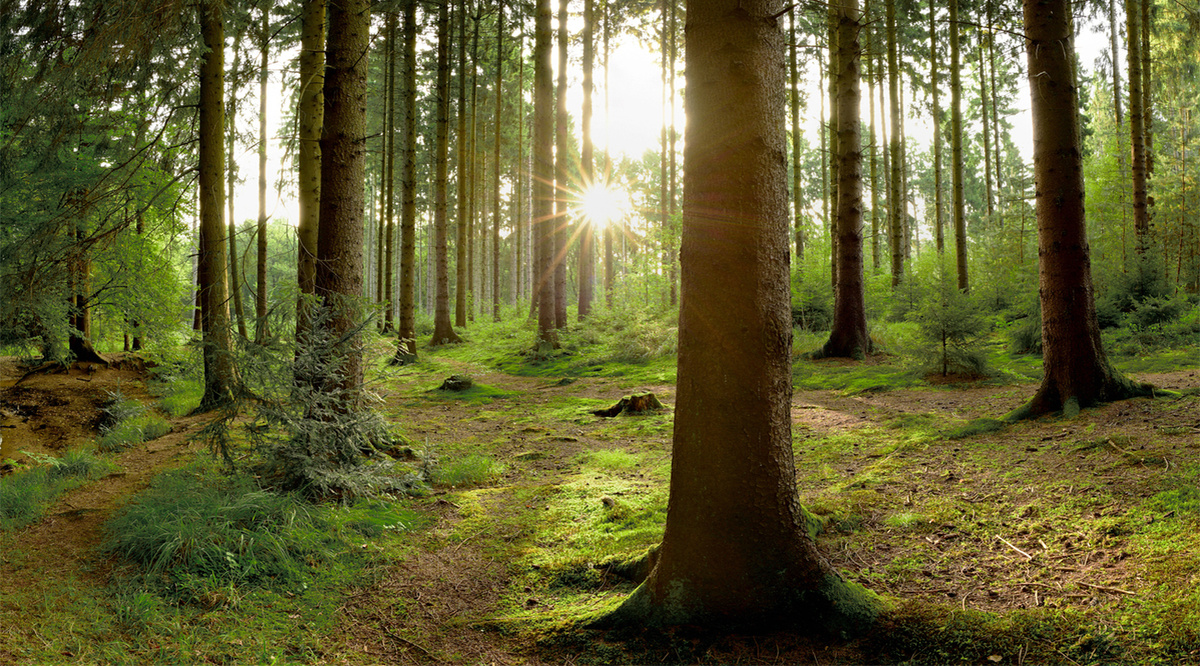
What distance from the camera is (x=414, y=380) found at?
12.4 m

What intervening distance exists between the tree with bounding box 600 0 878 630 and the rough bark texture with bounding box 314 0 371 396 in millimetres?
3744

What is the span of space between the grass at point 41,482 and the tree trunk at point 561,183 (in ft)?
37.0

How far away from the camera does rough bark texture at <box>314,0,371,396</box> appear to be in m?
5.69

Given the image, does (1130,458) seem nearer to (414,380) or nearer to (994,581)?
(994,581)

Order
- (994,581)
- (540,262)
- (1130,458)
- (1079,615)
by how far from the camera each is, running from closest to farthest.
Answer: (1079,615) < (994,581) < (1130,458) < (540,262)

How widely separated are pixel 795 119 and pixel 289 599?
1840 cm

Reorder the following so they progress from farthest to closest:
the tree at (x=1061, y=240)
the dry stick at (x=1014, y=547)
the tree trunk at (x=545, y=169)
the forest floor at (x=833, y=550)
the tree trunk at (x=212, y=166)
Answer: the tree trunk at (x=545, y=169) → the tree trunk at (x=212, y=166) → the tree at (x=1061, y=240) → the dry stick at (x=1014, y=547) → the forest floor at (x=833, y=550)

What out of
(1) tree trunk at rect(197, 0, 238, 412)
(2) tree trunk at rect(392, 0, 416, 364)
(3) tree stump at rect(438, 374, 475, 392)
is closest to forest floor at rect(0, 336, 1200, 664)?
(1) tree trunk at rect(197, 0, 238, 412)

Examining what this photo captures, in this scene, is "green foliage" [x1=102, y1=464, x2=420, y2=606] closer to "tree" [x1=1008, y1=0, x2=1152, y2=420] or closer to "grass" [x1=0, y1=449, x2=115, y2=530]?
"grass" [x1=0, y1=449, x2=115, y2=530]

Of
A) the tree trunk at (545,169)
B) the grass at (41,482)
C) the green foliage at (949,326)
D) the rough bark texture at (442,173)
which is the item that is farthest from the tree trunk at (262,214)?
the green foliage at (949,326)

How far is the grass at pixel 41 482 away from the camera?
14.9 feet

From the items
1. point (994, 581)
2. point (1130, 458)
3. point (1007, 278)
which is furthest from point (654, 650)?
point (1007, 278)

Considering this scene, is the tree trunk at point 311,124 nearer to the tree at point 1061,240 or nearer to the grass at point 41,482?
the grass at point 41,482

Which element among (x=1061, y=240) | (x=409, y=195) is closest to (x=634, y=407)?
(x=1061, y=240)
